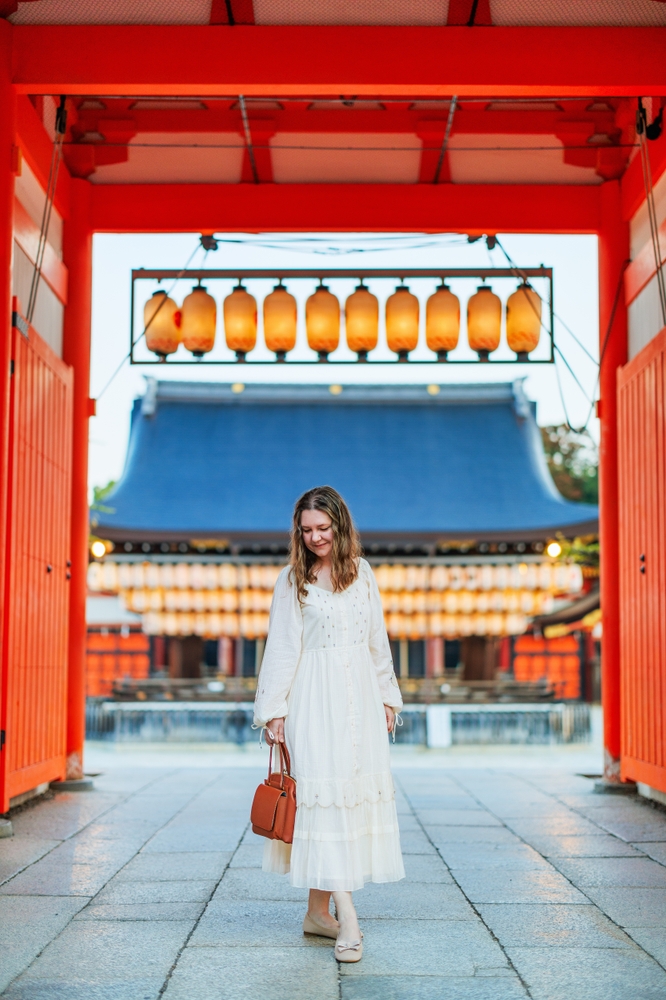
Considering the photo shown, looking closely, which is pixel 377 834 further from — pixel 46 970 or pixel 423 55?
pixel 423 55

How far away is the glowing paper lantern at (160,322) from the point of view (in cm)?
837

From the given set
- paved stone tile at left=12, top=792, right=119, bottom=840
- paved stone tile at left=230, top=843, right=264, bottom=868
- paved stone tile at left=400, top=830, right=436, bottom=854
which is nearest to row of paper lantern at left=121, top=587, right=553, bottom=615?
paved stone tile at left=12, top=792, right=119, bottom=840

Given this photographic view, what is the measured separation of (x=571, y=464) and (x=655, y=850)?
80.8 ft

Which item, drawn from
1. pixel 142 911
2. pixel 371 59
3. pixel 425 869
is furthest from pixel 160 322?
pixel 142 911

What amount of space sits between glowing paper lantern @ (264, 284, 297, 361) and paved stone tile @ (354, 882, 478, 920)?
4.78 metres

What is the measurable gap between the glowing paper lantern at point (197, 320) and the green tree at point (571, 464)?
20958 mm

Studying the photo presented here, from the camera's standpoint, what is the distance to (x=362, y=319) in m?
8.34

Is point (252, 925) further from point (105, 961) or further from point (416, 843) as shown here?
point (416, 843)

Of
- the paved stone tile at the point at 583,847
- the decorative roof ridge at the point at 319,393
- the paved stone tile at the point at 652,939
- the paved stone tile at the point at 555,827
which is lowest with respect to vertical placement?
the paved stone tile at the point at 555,827

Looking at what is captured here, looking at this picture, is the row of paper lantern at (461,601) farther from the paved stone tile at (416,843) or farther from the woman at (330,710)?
the woman at (330,710)

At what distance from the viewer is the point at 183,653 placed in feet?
52.4

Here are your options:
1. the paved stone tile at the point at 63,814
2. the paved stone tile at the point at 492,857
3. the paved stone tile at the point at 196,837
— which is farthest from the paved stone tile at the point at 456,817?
the paved stone tile at the point at 63,814

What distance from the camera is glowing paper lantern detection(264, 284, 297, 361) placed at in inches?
329

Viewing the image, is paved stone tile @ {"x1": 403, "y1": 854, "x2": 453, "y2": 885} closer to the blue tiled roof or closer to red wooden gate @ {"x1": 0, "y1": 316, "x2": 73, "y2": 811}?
red wooden gate @ {"x1": 0, "y1": 316, "x2": 73, "y2": 811}
